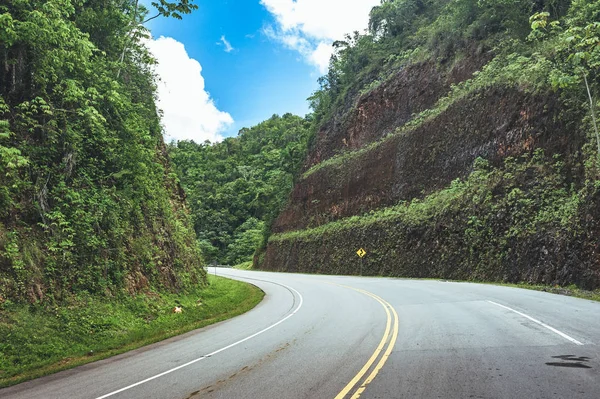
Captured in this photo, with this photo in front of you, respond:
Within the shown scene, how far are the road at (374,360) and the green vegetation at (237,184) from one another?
157 feet

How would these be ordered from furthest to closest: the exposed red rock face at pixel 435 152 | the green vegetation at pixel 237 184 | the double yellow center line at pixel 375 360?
the green vegetation at pixel 237 184 → the exposed red rock face at pixel 435 152 → the double yellow center line at pixel 375 360

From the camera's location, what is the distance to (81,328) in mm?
10008

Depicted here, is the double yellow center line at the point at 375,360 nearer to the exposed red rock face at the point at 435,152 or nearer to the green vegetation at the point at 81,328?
the green vegetation at the point at 81,328

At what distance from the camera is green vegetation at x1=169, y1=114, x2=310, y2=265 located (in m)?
73.5

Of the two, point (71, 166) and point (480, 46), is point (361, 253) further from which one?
point (71, 166)

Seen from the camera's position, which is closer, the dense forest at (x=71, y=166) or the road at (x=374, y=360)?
the road at (x=374, y=360)

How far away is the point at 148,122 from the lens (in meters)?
19.0

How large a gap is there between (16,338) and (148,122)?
41.0ft

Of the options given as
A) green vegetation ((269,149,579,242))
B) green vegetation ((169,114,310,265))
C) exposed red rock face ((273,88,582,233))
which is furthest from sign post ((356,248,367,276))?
green vegetation ((169,114,310,265))

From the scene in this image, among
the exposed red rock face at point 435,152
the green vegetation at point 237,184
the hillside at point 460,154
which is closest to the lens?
the hillside at point 460,154

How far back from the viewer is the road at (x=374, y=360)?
17.5 ft

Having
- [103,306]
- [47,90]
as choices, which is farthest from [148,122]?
[103,306]

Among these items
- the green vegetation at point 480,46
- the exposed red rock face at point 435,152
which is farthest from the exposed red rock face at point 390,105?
the exposed red rock face at point 435,152

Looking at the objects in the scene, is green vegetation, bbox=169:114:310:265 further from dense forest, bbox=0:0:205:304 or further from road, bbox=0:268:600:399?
road, bbox=0:268:600:399
